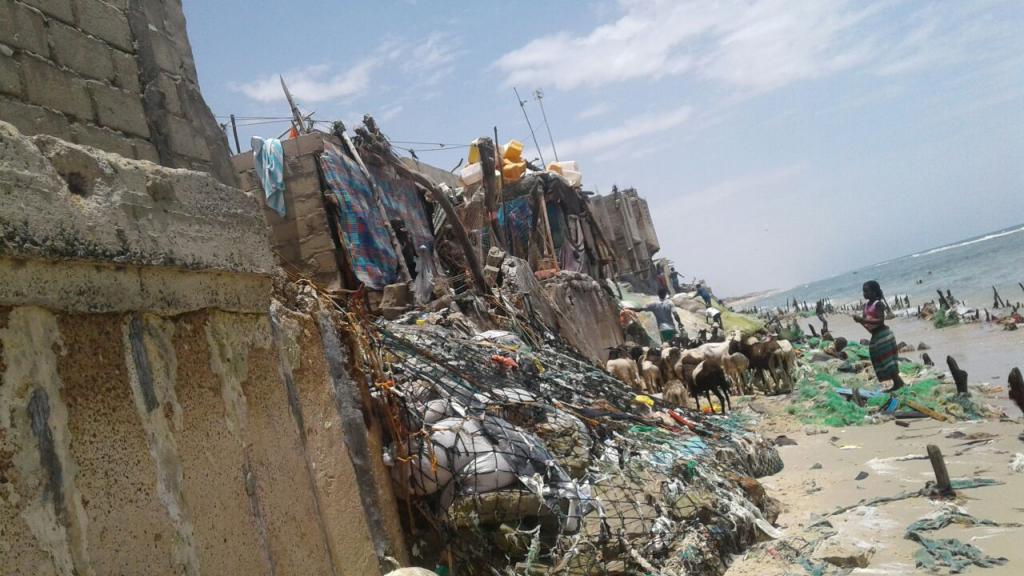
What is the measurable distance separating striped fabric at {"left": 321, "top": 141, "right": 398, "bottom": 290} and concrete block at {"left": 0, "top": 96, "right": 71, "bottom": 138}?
275 inches

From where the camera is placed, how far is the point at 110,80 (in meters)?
2.87

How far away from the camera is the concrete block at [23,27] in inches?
97.2

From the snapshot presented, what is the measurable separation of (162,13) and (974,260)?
3121 inches

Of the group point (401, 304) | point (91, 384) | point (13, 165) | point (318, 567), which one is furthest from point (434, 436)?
point (401, 304)

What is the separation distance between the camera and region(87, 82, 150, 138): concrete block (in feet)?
9.16

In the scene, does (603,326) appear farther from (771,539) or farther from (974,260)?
(974,260)

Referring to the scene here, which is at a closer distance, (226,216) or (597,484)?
(226,216)

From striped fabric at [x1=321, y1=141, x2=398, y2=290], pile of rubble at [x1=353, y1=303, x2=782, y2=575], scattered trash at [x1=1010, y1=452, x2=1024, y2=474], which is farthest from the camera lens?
striped fabric at [x1=321, y1=141, x2=398, y2=290]

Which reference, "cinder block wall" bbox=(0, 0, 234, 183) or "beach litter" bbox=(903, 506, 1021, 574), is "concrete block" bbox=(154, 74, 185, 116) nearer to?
"cinder block wall" bbox=(0, 0, 234, 183)

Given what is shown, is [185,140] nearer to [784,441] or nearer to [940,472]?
[940,472]

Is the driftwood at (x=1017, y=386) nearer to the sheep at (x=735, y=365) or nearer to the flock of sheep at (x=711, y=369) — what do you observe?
the flock of sheep at (x=711, y=369)

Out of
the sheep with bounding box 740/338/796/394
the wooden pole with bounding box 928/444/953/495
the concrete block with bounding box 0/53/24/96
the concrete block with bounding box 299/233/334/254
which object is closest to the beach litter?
the wooden pole with bounding box 928/444/953/495

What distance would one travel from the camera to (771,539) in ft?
18.2

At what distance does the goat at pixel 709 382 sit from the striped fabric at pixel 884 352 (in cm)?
240
